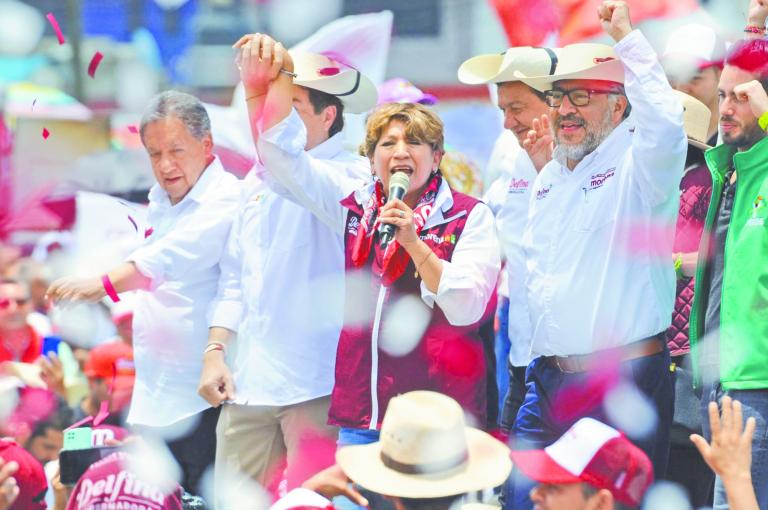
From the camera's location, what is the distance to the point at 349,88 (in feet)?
19.1

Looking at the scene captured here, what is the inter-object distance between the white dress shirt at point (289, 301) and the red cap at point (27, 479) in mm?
922

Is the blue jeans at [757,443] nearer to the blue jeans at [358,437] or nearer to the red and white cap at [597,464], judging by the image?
the red and white cap at [597,464]

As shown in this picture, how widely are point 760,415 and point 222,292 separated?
2.32 metres

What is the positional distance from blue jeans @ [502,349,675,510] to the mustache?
0.83 meters

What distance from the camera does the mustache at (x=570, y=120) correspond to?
4.96 m

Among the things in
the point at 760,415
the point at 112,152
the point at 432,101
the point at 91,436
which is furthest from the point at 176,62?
the point at 760,415

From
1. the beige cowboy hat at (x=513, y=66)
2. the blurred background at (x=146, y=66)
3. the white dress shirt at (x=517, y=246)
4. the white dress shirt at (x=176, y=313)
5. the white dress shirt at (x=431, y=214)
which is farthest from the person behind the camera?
the blurred background at (x=146, y=66)

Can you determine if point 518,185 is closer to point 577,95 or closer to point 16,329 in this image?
point 577,95

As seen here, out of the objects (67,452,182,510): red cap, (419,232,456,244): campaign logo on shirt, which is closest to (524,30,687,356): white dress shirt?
(419,232,456,244): campaign logo on shirt

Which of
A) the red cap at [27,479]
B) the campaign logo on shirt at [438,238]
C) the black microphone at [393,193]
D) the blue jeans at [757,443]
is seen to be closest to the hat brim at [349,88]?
the black microphone at [393,193]

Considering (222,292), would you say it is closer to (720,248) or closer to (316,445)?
(316,445)

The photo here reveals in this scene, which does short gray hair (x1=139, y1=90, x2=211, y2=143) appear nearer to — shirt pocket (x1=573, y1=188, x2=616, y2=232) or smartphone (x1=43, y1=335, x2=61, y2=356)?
smartphone (x1=43, y1=335, x2=61, y2=356)

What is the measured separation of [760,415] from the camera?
14.8 ft

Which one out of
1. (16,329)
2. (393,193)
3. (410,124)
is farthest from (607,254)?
(16,329)
